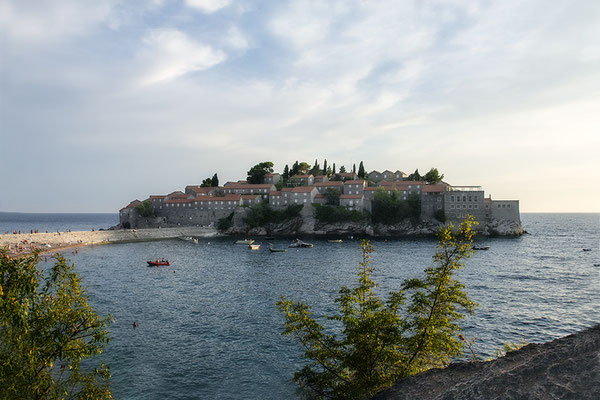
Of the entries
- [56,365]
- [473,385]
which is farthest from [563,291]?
[56,365]

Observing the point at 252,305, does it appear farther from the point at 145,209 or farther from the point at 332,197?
the point at 145,209

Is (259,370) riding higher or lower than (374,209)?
lower

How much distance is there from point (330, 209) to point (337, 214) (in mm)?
2685

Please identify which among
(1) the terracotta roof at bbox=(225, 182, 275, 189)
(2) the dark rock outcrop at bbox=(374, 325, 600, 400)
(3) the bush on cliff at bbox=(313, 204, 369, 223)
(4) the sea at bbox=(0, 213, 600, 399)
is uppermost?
(1) the terracotta roof at bbox=(225, 182, 275, 189)

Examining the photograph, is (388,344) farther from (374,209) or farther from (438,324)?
(374,209)

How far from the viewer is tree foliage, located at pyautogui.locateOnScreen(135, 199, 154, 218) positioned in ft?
366

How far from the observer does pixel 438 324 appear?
480 inches

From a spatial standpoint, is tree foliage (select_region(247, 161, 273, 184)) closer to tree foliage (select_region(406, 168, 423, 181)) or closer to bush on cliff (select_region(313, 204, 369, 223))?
→ bush on cliff (select_region(313, 204, 369, 223))

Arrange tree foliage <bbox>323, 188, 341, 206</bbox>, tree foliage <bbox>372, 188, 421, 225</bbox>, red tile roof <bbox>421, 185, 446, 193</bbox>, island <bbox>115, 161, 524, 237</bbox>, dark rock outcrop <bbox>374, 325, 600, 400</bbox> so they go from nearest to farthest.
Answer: dark rock outcrop <bbox>374, 325, 600, 400</bbox> → island <bbox>115, 161, 524, 237</bbox> → red tile roof <bbox>421, 185, 446, 193</bbox> → tree foliage <bbox>372, 188, 421, 225</bbox> → tree foliage <bbox>323, 188, 341, 206</bbox>

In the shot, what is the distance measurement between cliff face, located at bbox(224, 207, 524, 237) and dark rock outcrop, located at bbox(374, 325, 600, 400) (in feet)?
298

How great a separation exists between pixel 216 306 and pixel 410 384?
24.6 metres

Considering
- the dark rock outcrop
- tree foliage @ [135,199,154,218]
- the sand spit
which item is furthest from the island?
the dark rock outcrop

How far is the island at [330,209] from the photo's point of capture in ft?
316

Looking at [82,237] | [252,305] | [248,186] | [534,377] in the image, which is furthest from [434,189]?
[534,377]
